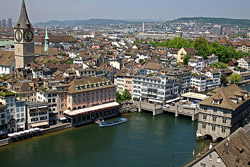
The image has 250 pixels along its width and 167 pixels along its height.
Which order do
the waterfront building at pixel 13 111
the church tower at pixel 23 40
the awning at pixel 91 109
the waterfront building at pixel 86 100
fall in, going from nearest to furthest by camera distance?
the waterfront building at pixel 13 111, the awning at pixel 91 109, the waterfront building at pixel 86 100, the church tower at pixel 23 40

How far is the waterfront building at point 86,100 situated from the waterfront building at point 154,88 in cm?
750

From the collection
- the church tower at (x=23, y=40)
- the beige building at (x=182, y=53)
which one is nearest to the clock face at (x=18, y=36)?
the church tower at (x=23, y=40)

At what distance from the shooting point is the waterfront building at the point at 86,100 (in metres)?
44.4

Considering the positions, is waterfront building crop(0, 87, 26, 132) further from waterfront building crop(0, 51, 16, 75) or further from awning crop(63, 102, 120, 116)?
waterfront building crop(0, 51, 16, 75)

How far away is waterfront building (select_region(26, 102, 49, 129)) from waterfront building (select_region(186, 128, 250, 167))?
22.7 m

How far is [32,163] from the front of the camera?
108 feet

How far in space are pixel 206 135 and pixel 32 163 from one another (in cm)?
2100

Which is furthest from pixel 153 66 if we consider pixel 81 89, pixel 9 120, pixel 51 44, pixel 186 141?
pixel 51 44

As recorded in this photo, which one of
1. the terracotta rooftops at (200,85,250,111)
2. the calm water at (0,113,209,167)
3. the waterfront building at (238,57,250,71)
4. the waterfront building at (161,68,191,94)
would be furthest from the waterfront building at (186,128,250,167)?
the waterfront building at (238,57,250,71)

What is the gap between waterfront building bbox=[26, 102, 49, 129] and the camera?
40094 mm

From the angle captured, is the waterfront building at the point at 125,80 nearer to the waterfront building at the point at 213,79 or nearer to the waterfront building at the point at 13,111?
the waterfront building at the point at 213,79

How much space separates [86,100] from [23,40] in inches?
931

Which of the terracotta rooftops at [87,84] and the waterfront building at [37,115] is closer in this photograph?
the waterfront building at [37,115]

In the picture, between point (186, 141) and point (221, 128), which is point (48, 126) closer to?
point (186, 141)
